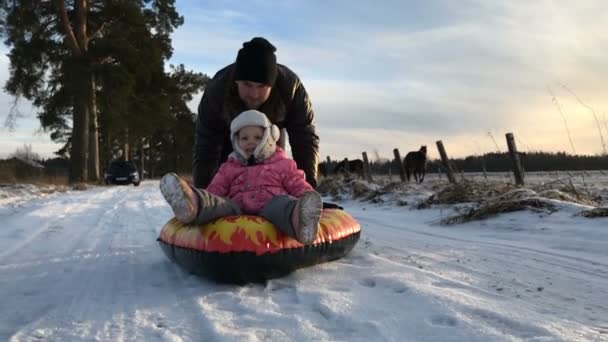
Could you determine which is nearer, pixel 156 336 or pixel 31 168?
pixel 156 336

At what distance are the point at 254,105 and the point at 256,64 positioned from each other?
1.36 ft

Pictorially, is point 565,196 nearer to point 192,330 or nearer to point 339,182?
point 192,330

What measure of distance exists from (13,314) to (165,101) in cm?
1948

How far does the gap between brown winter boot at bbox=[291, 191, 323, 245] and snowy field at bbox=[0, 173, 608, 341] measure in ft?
0.90

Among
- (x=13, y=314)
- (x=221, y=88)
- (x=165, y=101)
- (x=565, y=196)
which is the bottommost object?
(x=13, y=314)

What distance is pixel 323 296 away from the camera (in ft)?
8.14

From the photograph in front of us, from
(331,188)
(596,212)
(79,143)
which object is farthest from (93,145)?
(596,212)

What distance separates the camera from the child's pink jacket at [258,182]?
11.2 ft

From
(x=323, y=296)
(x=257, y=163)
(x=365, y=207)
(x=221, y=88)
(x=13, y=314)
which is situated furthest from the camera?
(x=365, y=207)

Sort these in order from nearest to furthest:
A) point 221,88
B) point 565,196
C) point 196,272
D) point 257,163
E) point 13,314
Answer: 1. point 13,314
2. point 196,272
3. point 257,163
4. point 221,88
5. point 565,196

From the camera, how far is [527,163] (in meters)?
17.4

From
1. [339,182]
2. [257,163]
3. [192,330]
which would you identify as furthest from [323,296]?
[339,182]

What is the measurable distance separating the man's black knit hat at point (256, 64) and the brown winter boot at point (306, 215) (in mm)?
1501

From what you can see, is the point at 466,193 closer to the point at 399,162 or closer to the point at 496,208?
the point at 496,208
